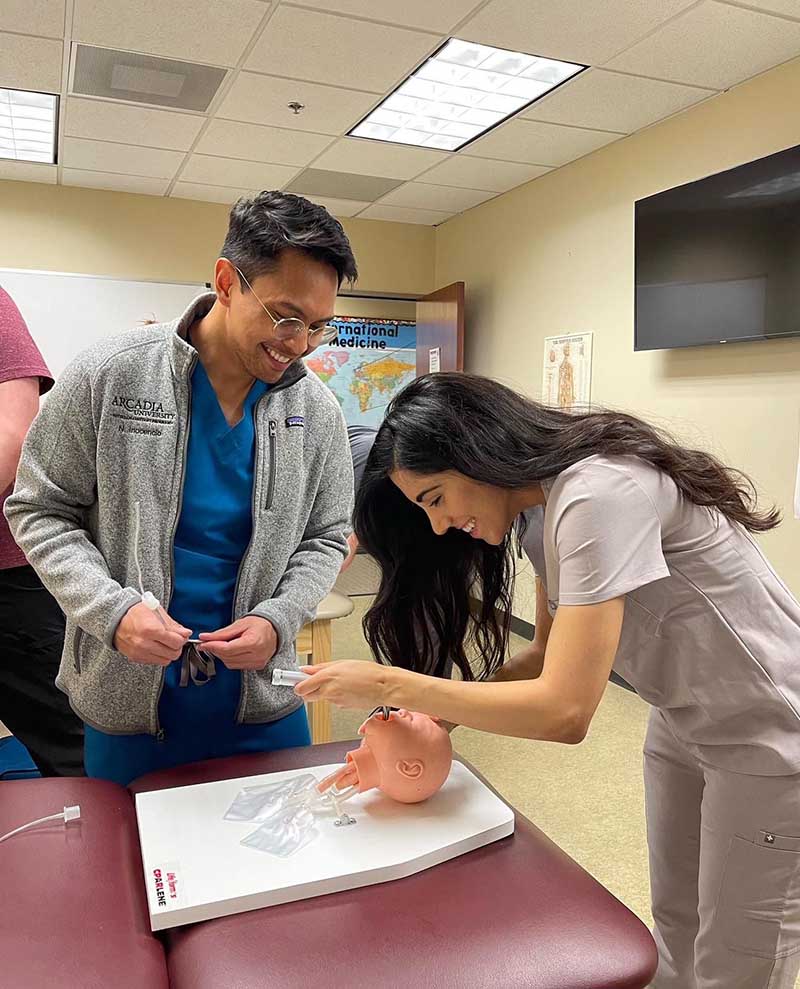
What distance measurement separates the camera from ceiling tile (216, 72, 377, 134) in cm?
329

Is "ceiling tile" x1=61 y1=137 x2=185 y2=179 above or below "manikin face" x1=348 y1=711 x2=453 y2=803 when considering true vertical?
above

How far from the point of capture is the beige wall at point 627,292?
3160 millimetres

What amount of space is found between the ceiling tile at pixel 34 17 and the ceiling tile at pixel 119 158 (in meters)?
1.19

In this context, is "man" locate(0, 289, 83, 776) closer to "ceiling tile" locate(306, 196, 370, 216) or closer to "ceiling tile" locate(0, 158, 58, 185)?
"ceiling tile" locate(0, 158, 58, 185)

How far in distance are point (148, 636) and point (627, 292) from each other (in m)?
3.35

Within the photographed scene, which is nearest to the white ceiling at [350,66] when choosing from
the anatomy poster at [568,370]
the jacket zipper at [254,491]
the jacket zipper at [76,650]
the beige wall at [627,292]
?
the beige wall at [627,292]

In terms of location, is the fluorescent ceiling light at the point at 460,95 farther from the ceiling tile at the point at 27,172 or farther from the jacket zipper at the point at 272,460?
the jacket zipper at the point at 272,460

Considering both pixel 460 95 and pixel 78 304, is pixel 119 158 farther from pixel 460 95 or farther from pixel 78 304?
pixel 460 95

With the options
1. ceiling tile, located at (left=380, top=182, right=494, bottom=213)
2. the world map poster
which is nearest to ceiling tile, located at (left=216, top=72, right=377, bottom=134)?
ceiling tile, located at (left=380, top=182, right=494, bottom=213)

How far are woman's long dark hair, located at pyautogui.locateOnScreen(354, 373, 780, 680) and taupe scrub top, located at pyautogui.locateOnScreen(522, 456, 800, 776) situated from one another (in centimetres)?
4

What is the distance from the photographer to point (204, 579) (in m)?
1.30

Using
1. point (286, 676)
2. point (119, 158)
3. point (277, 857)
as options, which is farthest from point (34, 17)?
point (277, 857)

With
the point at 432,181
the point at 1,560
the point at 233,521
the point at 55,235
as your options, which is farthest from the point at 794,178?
A: the point at 55,235

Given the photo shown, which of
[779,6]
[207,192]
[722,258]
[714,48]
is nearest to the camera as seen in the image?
[779,6]
